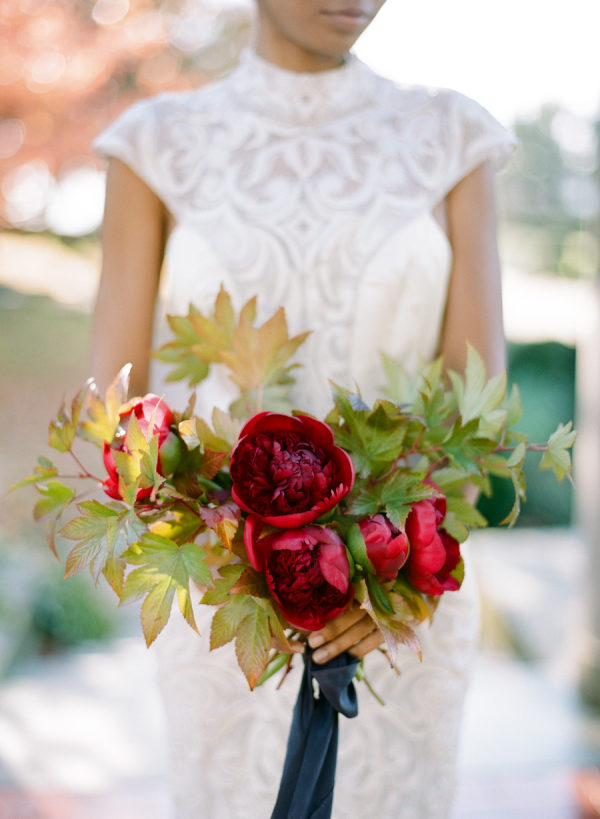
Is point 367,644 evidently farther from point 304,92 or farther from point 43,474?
point 304,92

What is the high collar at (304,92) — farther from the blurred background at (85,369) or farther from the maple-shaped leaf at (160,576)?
the maple-shaped leaf at (160,576)

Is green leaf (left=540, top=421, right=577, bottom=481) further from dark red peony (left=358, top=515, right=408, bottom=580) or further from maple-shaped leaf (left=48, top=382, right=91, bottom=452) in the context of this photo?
maple-shaped leaf (left=48, top=382, right=91, bottom=452)

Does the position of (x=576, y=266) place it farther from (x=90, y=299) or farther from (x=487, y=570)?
(x=90, y=299)

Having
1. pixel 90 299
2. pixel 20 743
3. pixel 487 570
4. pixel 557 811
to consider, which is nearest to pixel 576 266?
pixel 487 570

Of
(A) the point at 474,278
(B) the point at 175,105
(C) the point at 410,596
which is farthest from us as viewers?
(B) the point at 175,105

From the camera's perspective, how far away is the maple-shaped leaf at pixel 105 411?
92 cm

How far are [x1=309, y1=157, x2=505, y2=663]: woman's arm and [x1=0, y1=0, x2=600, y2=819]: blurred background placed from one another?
197mm

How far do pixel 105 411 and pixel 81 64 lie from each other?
11.1ft

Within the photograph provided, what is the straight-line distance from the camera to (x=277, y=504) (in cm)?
81

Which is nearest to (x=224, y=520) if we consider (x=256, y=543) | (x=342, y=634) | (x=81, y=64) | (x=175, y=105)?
(x=256, y=543)

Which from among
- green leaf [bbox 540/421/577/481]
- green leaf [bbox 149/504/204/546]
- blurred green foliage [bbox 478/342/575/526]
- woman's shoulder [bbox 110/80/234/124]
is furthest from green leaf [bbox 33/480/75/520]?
blurred green foliage [bbox 478/342/575/526]

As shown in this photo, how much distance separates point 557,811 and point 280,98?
7.22 ft

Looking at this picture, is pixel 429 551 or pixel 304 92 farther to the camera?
pixel 304 92

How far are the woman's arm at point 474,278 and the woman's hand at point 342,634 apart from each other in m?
0.37
